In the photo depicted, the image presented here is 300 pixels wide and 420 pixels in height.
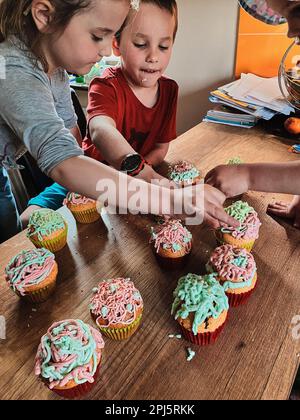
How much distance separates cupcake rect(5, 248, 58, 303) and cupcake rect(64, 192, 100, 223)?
20 cm

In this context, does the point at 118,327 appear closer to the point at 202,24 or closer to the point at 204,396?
the point at 204,396

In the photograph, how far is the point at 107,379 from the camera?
67 cm

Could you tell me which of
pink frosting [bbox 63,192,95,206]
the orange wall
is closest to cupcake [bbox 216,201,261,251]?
pink frosting [bbox 63,192,95,206]

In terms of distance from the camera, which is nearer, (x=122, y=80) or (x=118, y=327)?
(x=118, y=327)

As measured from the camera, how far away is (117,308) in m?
0.76

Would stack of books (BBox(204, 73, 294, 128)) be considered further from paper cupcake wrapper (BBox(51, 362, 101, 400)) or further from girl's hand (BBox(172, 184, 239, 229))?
paper cupcake wrapper (BBox(51, 362, 101, 400))

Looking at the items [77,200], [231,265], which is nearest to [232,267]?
[231,265]

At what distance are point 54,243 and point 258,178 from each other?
669 millimetres

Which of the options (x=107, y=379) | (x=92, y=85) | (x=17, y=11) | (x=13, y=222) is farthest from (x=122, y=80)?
(x=107, y=379)

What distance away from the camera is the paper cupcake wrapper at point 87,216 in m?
1.07

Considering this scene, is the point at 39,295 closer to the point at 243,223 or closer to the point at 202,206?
the point at 202,206

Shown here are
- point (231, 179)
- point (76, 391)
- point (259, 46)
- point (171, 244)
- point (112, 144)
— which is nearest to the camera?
point (76, 391)
